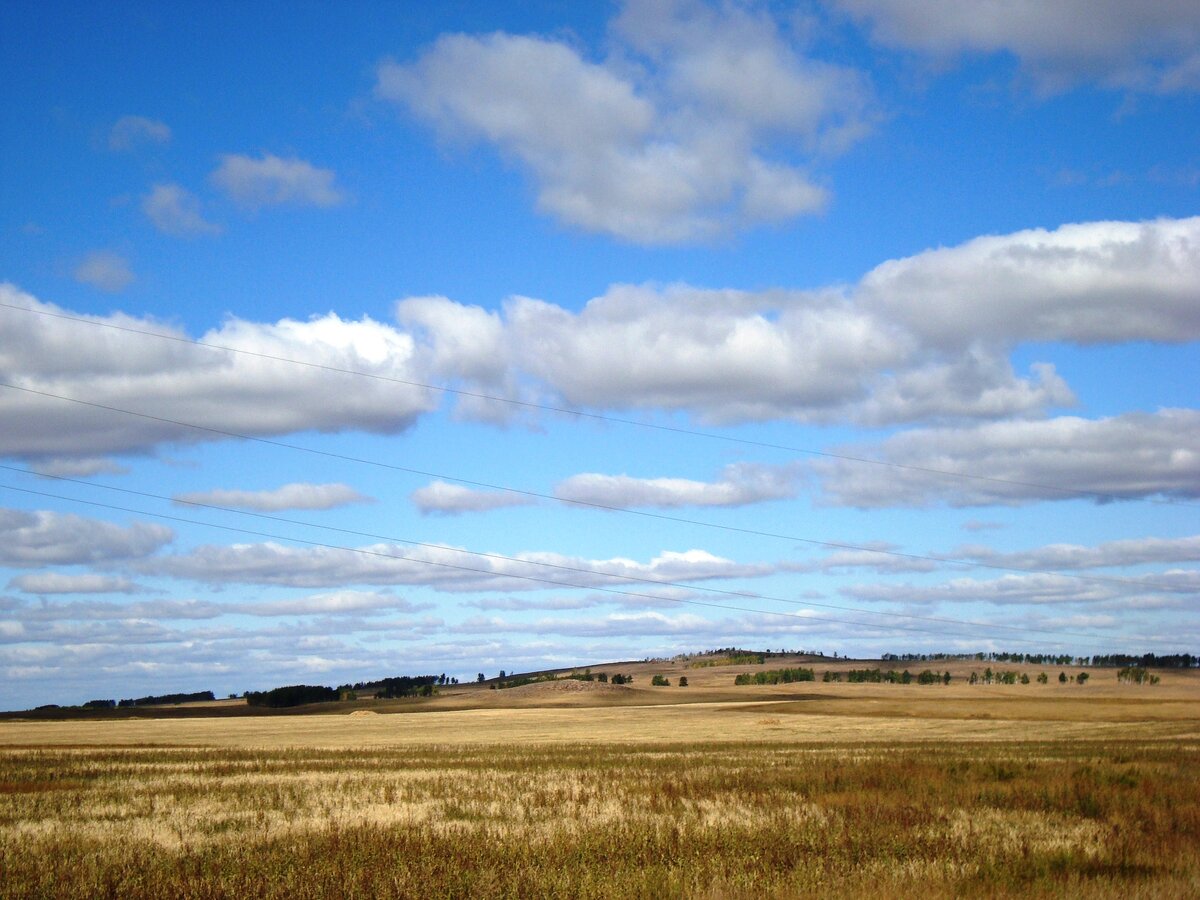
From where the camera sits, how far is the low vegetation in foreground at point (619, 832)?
14.2 metres

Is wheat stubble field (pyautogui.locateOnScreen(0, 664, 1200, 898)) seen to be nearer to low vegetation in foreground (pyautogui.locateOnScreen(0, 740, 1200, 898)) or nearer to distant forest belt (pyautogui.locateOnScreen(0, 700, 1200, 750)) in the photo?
low vegetation in foreground (pyautogui.locateOnScreen(0, 740, 1200, 898))

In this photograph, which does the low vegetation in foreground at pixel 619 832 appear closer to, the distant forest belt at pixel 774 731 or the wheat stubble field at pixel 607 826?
the wheat stubble field at pixel 607 826

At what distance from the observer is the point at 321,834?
18.7m

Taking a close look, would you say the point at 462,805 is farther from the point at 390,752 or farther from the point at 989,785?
the point at 390,752

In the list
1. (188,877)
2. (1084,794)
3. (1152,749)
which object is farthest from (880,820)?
(1152,749)

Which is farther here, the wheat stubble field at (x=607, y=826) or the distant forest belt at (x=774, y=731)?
the distant forest belt at (x=774, y=731)

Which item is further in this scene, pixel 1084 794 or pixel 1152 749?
pixel 1152 749

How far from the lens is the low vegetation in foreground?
14.2 metres

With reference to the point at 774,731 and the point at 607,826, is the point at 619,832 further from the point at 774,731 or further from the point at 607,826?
the point at 774,731

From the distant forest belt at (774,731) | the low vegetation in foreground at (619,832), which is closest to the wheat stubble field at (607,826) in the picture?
the low vegetation in foreground at (619,832)

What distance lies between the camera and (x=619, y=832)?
18828 mm

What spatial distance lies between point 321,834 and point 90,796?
12149mm

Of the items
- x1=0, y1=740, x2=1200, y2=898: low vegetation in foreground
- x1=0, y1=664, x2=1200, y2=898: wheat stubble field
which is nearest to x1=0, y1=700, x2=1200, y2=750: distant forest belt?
x1=0, y1=664, x2=1200, y2=898: wheat stubble field

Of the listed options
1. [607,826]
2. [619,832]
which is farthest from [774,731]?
[619,832]
